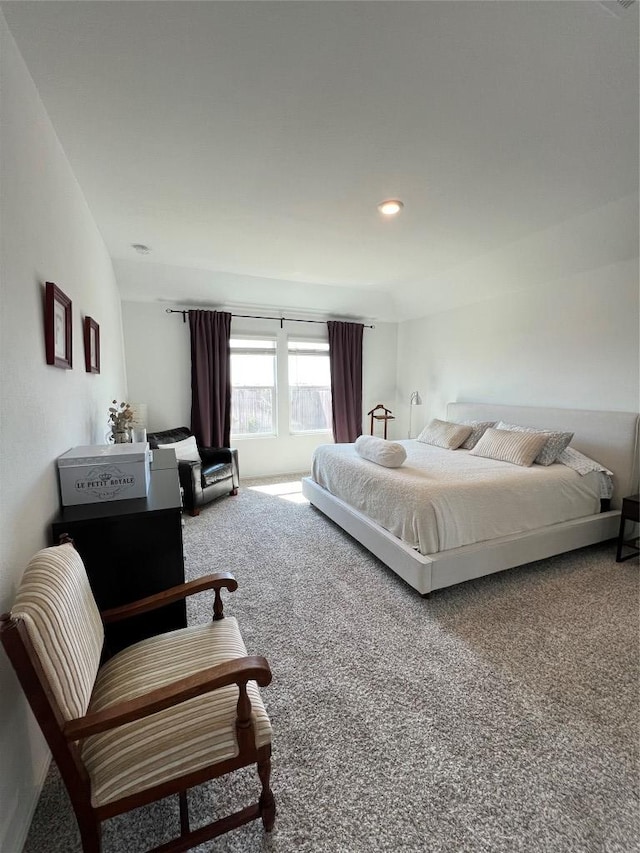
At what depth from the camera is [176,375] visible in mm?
4629

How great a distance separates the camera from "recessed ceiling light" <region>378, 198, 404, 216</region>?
8.10 feet

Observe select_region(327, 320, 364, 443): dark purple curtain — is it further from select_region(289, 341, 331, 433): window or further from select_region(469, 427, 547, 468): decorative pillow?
select_region(469, 427, 547, 468): decorative pillow

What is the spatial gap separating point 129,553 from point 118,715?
719 mm

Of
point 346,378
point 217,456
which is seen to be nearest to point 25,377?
point 217,456

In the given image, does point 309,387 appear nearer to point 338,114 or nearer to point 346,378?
point 346,378

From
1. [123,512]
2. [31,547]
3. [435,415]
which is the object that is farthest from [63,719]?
[435,415]

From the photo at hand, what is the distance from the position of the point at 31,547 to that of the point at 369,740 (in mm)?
1515

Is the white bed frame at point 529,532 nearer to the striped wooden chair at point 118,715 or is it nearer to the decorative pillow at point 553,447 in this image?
the decorative pillow at point 553,447

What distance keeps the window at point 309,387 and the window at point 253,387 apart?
305 millimetres

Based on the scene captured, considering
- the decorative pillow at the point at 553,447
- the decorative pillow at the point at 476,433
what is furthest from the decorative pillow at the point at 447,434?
the decorative pillow at the point at 553,447

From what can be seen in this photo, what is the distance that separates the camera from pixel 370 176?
2.17 meters

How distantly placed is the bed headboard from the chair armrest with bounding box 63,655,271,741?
342 centimetres

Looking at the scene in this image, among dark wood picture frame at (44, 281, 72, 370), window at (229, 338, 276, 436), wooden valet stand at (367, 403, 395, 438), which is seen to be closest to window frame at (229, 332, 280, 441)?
window at (229, 338, 276, 436)

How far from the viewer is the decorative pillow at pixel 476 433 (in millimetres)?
3945
